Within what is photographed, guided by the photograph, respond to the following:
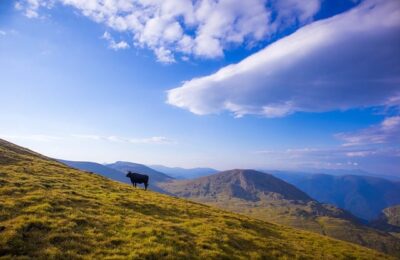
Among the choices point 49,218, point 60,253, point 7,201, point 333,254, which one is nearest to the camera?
point 60,253

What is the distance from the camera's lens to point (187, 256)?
16.8 m

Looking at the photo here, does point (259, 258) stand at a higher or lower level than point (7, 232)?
lower

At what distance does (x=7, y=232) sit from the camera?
1550cm

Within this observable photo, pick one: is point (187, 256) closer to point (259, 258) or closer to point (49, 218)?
point (259, 258)

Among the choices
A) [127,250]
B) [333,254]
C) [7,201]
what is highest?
[7,201]

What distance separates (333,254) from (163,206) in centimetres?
1716

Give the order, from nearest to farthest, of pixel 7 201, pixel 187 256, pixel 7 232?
pixel 7 232 → pixel 187 256 → pixel 7 201

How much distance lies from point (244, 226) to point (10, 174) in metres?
25.9

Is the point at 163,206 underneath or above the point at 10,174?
underneath

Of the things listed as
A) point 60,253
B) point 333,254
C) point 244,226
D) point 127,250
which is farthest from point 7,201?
point 333,254

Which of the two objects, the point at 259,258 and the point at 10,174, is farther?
the point at 10,174

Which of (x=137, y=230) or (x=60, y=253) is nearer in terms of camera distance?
(x=60, y=253)

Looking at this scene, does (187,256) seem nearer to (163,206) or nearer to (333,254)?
(163,206)

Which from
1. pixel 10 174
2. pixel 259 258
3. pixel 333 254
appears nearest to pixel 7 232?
pixel 259 258
